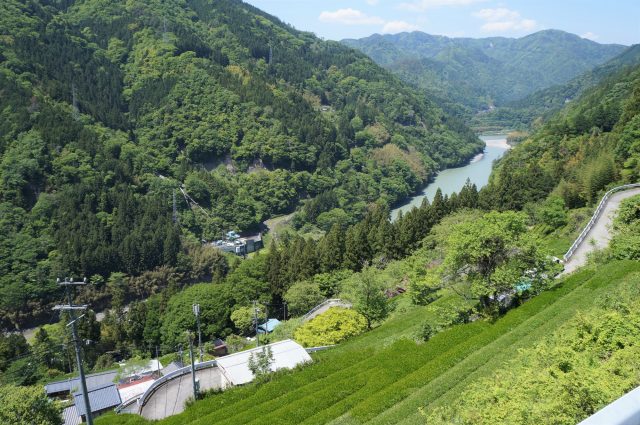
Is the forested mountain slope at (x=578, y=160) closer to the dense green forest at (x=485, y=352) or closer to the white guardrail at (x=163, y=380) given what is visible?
the dense green forest at (x=485, y=352)

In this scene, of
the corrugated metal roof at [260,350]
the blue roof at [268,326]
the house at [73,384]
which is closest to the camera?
the corrugated metal roof at [260,350]

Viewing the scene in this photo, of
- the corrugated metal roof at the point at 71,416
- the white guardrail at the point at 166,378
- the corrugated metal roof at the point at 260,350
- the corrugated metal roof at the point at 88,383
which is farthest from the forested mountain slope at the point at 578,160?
the corrugated metal roof at the point at 71,416

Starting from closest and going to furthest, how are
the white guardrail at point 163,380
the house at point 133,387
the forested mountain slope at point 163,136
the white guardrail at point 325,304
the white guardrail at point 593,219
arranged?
the white guardrail at point 163,380, the white guardrail at point 593,219, the house at point 133,387, the white guardrail at point 325,304, the forested mountain slope at point 163,136

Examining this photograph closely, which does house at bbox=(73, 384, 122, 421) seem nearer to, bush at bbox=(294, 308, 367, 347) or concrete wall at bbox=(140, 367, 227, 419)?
concrete wall at bbox=(140, 367, 227, 419)

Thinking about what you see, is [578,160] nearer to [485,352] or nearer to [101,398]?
[485,352]

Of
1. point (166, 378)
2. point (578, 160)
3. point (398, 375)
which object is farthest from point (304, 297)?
point (578, 160)

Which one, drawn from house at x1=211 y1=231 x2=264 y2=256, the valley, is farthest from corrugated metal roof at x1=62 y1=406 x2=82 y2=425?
house at x1=211 y1=231 x2=264 y2=256

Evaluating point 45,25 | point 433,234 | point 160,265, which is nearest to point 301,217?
point 160,265

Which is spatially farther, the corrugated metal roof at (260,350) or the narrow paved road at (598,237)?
the narrow paved road at (598,237)
